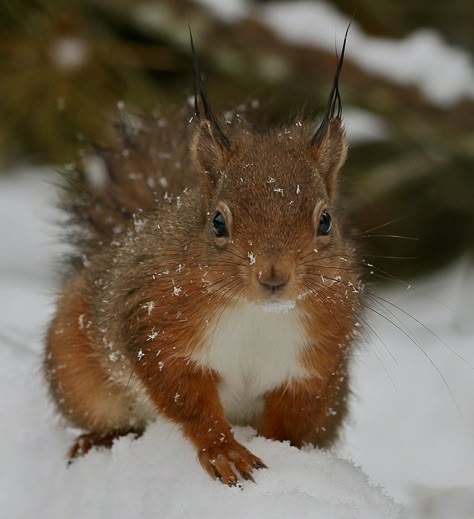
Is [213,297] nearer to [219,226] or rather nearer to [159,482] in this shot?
[219,226]

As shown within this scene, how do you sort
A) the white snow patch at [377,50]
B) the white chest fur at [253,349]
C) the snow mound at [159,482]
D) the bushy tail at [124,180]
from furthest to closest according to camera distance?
the white snow patch at [377,50] < the bushy tail at [124,180] < the white chest fur at [253,349] < the snow mound at [159,482]

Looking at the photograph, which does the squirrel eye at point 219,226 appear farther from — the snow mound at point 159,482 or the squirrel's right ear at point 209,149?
the snow mound at point 159,482

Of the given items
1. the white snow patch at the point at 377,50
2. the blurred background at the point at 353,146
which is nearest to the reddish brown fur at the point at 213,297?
the blurred background at the point at 353,146

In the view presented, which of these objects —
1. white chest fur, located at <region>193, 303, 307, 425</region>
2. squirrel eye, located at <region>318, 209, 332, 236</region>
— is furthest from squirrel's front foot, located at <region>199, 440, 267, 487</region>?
squirrel eye, located at <region>318, 209, 332, 236</region>

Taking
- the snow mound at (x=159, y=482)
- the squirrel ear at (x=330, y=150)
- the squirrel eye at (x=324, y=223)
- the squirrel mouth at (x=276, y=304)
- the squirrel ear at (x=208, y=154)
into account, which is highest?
the squirrel ear at (x=330, y=150)

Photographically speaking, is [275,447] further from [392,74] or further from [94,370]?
[392,74]

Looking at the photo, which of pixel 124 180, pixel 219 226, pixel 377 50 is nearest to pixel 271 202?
pixel 219 226

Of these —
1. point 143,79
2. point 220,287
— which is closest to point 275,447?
point 220,287
